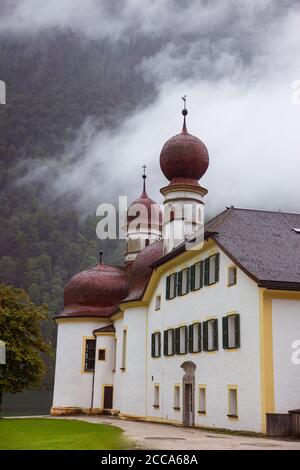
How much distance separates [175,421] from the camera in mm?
31078

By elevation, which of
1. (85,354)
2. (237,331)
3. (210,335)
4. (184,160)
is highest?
(184,160)

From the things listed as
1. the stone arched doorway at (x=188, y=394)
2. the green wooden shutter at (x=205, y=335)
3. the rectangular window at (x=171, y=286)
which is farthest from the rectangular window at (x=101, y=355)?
the green wooden shutter at (x=205, y=335)

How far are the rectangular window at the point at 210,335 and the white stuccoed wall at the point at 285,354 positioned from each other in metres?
3.89

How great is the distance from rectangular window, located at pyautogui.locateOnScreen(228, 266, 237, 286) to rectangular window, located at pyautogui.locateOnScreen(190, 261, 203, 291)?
325 cm

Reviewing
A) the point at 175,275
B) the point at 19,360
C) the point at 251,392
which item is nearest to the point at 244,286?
the point at 251,392

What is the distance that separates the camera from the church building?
2338 centimetres

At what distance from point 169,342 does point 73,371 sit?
1274cm

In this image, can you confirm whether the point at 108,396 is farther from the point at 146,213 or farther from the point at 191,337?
the point at 146,213

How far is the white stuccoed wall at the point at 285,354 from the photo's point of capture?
74.4ft

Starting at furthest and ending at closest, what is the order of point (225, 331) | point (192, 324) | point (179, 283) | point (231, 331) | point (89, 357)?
point (89, 357) < point (179, 283) < point (192, 324) < point (225, 331) < point (231, 331)

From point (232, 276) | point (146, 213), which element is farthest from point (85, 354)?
point (232, 276)

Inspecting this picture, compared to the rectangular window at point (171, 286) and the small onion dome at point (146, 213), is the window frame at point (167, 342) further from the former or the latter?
the small onion dome at point (146, 213)

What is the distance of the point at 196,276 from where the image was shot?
30031 mm

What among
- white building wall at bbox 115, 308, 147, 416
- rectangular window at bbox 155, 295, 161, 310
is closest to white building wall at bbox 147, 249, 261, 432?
rectangular window at bbox 155, 295, 161, 310
